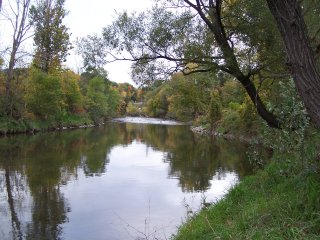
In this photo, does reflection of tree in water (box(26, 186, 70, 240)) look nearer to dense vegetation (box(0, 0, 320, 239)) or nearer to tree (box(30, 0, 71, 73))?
dense vegetation (box(0, 0, 320, 239))

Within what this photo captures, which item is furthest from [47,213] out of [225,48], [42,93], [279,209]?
[42,93]

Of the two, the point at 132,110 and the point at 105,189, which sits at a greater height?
the point at 132,110

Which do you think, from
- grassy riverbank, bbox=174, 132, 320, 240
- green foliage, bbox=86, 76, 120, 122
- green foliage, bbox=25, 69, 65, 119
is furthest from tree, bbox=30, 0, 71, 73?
grassy riverbank, bbox=174, 132, 320, 240

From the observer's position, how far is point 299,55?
14.7ft

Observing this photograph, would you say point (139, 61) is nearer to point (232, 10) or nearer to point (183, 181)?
point (232, 10)

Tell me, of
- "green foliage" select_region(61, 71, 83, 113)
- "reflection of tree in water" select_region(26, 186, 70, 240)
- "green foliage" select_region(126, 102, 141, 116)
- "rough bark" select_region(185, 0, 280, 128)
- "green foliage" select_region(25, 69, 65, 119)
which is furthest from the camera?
"green foliage" select_region(126, 102, 141, 116)

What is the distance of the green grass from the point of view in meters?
4.84

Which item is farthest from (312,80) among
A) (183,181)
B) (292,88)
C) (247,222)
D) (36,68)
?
(36,68)

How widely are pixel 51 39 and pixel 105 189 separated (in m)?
31.3

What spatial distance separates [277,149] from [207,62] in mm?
2482

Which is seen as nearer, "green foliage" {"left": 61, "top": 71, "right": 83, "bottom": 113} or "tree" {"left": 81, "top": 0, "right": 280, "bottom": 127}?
"tree" {"left": 81, "top": 0, "right": 280, "bottom": 127}

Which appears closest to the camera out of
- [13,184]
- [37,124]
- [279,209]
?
[279,209]

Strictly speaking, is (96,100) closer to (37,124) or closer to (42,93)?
(42,93)

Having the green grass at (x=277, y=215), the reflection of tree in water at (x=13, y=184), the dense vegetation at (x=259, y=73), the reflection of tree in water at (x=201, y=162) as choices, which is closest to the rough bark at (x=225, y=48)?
the dense vegetation at (x=259, y=73)
